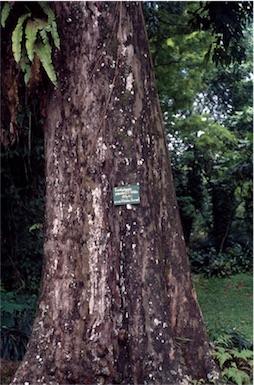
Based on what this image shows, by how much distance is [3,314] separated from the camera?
5.64 metres

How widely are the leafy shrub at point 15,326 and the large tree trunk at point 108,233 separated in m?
1.89

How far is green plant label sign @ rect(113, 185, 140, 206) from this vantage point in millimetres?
3215

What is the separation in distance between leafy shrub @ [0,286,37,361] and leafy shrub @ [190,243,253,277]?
21.6 feet

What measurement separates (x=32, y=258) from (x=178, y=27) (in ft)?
20.6

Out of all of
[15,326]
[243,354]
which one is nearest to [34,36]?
[243,354]

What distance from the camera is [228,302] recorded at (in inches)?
366

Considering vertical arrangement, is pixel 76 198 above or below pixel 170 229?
above

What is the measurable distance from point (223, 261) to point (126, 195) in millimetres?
9650

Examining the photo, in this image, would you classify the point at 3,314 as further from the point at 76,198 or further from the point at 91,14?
the point at 91,14

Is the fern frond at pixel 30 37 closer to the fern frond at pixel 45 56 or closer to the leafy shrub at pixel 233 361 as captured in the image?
the fern frond at pixel 45 56

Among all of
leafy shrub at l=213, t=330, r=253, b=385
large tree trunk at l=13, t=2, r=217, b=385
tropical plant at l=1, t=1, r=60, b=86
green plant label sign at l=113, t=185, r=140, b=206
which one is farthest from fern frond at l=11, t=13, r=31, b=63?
leafy shrub at l=213, t=330, r=253, b=385

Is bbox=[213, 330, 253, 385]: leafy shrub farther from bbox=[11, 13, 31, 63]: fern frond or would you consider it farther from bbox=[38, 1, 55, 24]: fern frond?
bbox=[38, 1, 55, 24]: fern frond

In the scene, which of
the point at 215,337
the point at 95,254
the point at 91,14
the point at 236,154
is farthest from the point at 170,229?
the point at 236,154

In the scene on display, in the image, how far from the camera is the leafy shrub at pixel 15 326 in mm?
4898
